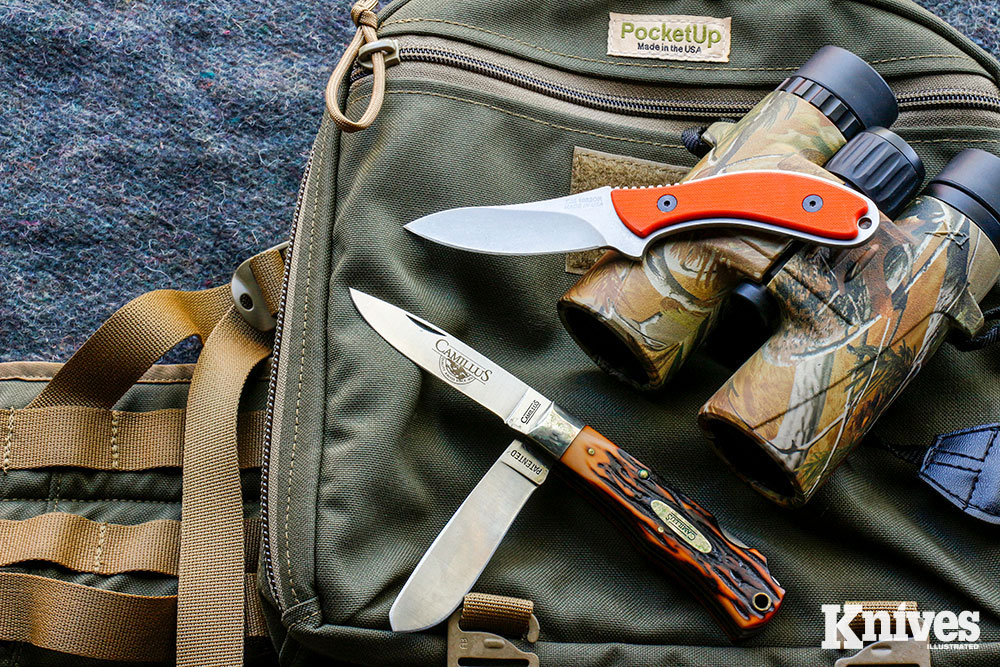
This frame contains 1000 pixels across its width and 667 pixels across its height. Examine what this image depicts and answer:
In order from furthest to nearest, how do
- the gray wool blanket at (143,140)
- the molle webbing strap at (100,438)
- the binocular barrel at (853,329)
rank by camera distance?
1. the gray wool blanket at (143,140)
2. the molle webbing strap at (100,438)
3. the binocular barrel at (853,329)

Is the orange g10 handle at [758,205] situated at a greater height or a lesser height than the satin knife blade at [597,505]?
greater

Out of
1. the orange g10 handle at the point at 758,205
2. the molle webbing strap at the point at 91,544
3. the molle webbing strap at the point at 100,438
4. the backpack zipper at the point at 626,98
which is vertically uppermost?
the backpack zipper at the point at 626,98

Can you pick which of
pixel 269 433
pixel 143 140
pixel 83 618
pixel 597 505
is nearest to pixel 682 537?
pixel 597 505

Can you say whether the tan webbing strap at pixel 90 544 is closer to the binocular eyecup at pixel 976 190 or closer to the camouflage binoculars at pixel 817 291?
the camouflage binoculars at pixel 817 291

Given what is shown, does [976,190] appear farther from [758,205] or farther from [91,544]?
[91,544]

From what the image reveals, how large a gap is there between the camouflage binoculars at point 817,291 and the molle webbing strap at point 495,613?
0.52 ft

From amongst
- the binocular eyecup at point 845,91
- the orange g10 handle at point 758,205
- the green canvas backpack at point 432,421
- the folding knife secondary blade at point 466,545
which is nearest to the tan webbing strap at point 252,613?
the green canvas backpack at point 432,421

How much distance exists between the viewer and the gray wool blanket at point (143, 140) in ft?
2.71

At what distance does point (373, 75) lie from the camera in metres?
0.64

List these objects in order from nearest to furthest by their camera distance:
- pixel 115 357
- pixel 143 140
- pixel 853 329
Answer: pixel 853 329 → pixel 115 357 → pixel 143 140

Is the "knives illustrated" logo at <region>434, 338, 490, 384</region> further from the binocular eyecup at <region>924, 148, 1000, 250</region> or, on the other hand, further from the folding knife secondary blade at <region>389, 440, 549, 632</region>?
the binocular eyecup at <region>924, 148, 1000, 250</region>

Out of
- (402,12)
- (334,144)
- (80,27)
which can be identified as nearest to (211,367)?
(334,144)

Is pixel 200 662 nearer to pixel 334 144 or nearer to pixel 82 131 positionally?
pixel 334 144

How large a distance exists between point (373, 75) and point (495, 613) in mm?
Answer: 365
